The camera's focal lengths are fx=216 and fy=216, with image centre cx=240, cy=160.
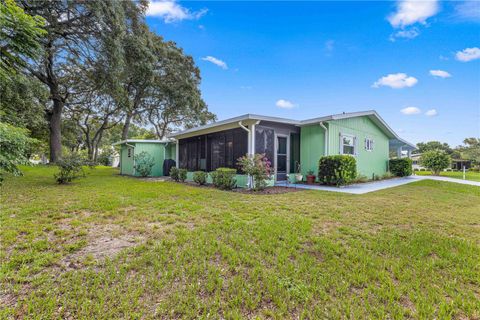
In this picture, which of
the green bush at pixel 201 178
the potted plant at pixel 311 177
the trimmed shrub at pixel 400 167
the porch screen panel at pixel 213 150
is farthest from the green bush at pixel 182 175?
the trimmed shrub at pixel 400 167

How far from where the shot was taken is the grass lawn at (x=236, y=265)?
6.09 feet

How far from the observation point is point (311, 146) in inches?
397

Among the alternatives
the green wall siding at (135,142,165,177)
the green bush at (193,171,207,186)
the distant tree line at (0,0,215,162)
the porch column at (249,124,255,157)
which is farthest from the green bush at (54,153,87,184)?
the porch column at (249,124,255,157)

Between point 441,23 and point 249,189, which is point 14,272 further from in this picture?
point 441,23

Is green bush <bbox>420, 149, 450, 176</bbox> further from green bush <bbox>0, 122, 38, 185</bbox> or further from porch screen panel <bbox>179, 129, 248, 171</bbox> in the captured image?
green bush <bbox>0, 122, 38, 185</bbox>

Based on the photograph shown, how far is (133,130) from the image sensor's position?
132ft

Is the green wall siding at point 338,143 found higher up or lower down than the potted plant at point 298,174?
higher up

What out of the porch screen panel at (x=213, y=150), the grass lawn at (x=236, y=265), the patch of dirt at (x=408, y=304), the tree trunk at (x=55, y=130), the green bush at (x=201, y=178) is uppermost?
the tree trunk at (x=55, y=130)

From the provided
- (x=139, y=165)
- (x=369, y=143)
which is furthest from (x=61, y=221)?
(x=369, y=143)

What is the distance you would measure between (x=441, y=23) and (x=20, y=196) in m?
16.4

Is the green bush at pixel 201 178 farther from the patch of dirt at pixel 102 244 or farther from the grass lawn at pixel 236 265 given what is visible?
the patch of dirt at pixel 102 244

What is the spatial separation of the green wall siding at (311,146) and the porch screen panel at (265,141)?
186 centimetres

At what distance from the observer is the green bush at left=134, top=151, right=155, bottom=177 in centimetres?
1397

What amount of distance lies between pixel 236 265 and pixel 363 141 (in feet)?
38.3
